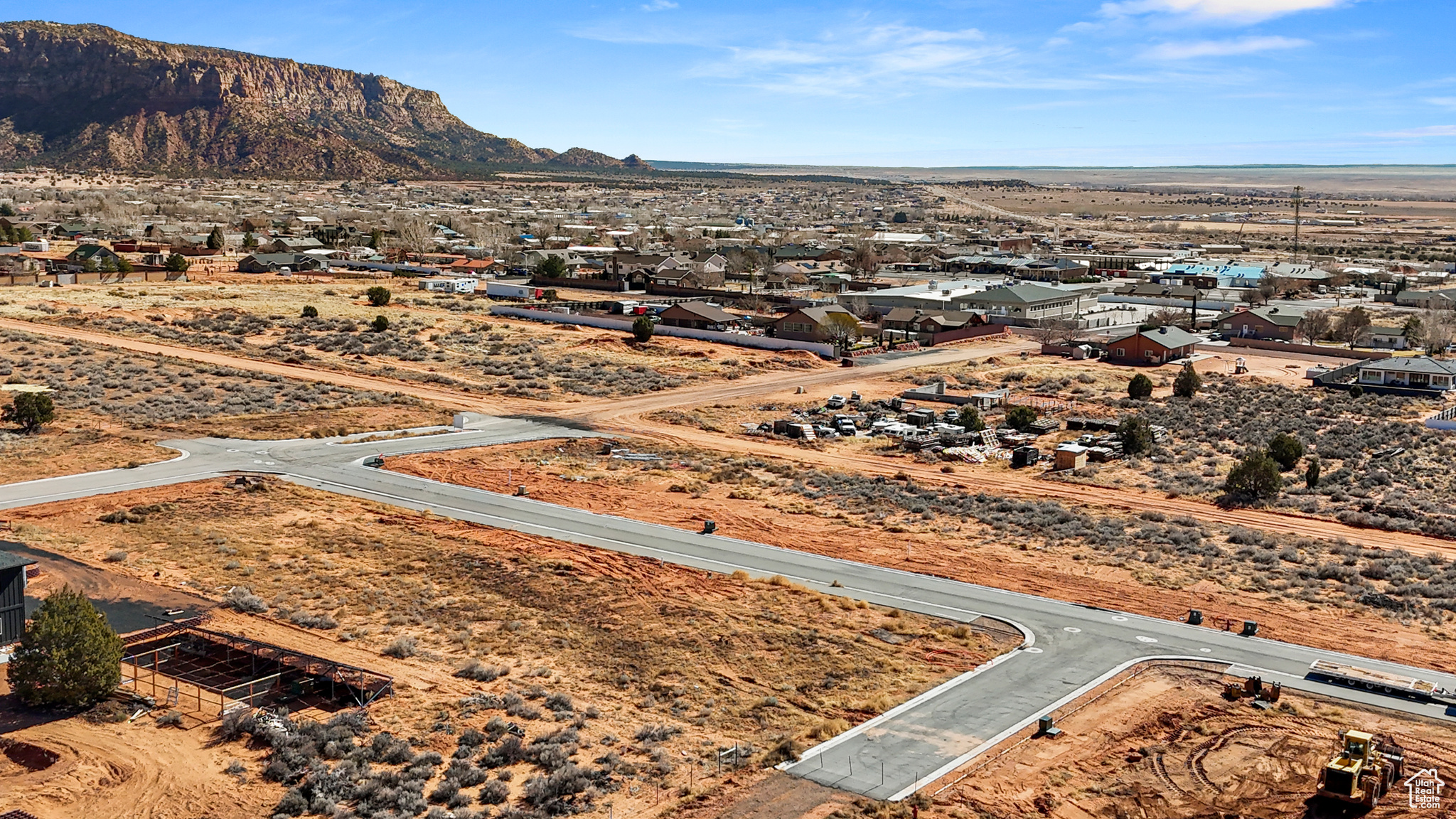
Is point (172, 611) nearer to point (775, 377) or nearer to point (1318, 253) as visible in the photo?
point (775, 377)

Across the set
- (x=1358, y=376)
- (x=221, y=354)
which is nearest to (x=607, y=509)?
(x=221, y=354)

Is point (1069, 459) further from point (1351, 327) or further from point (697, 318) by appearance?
point (1351, 327)

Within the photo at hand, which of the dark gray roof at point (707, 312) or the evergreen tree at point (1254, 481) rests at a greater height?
the dark gray roof at point (707, 312)

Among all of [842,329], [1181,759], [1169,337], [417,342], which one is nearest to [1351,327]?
[1169,337]

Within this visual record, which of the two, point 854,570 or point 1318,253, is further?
point 1318,253

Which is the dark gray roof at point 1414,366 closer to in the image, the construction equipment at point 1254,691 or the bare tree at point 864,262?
the construction equipment at point 1254,691

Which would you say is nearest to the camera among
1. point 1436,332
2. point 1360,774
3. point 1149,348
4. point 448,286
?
point 1360,774

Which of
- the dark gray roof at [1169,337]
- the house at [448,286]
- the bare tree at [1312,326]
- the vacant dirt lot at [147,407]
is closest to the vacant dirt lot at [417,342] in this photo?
the vacant dirt lot at [147,407]
